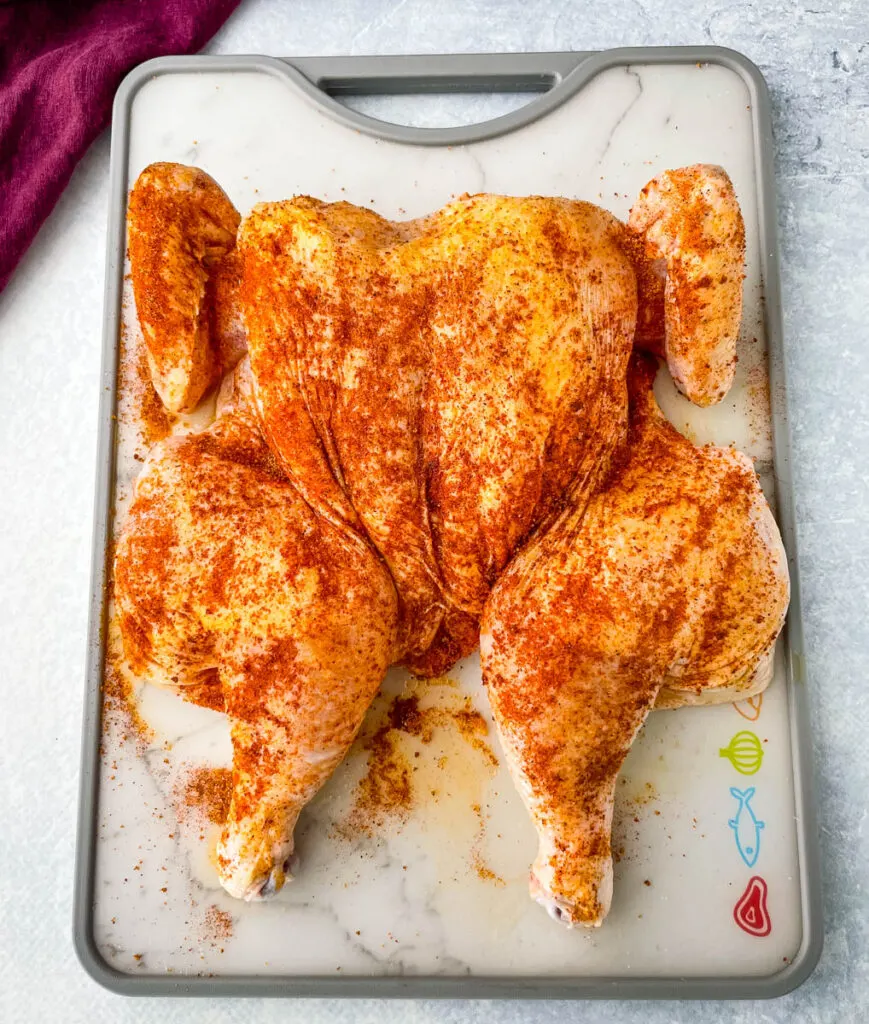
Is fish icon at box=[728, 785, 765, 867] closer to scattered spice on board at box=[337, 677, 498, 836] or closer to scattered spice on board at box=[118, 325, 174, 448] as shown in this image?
scattered spice on board at box=[337, 677, 498, 836]

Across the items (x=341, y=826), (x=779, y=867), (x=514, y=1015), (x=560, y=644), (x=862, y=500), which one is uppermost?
(x=560, y=644)

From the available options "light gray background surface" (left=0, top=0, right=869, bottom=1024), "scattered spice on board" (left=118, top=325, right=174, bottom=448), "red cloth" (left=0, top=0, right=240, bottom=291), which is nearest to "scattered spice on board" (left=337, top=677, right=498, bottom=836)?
"light gray background surface" (left=0, top=0, right=869, bottom=1024)

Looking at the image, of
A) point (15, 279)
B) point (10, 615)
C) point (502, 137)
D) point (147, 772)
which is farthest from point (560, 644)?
point (15, 279)

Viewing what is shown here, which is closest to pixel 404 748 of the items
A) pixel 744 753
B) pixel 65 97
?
pixel 744 753

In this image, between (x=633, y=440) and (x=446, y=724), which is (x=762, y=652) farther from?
(x=446, y=724)

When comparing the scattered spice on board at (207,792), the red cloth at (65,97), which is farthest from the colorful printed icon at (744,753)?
the red cloth at (65,97)

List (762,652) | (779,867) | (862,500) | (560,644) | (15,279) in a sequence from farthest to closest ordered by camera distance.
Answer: (15,279) < (862,500) < (779,867) < (762,652) < (560,644)
